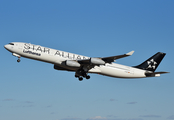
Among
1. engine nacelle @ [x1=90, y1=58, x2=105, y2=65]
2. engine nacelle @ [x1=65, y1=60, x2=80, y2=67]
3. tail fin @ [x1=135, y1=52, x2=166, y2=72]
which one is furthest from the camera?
tail fin @ [x1=135, y1=52, x2=166, y2=72]

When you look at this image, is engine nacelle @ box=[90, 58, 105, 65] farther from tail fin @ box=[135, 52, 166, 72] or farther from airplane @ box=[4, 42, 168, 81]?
tail fin @ box=[135, 52, 166, 72]

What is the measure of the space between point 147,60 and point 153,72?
3311 mm

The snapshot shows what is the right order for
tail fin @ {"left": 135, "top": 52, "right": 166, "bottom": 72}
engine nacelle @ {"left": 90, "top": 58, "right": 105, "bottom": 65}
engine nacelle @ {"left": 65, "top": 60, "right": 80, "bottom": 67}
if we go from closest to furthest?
engine nacelle @ {"left": 90, "top": 58, "right": 105, "bottom": 65}, engine nacelle @ {"left": 65, "top": 60, "right": 80, "bottom": 67}, tail fin @ {"left": 135, "top": 52, "right": 166, "bottom": 72}

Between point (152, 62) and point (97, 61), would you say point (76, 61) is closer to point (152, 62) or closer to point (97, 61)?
point (97, 61)

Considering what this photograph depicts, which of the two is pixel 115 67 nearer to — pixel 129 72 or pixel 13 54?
pixel 129 72

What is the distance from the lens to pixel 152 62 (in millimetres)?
53500

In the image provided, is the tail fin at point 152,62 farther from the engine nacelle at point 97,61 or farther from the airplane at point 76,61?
the engine nacelle at point 97,61

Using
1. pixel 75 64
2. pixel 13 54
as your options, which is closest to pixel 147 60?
pixel 75 64

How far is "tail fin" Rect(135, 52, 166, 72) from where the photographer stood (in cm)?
5308

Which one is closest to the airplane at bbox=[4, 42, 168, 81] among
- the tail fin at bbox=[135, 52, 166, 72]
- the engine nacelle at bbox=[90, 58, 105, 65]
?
the engine nacelle at bbox=[90, 58, 105, 65]

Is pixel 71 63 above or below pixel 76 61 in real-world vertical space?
below

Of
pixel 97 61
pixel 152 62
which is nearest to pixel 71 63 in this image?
pixel 97 61

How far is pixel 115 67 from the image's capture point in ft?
162

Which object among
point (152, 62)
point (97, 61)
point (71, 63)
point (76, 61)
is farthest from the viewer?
point (152, 62)
